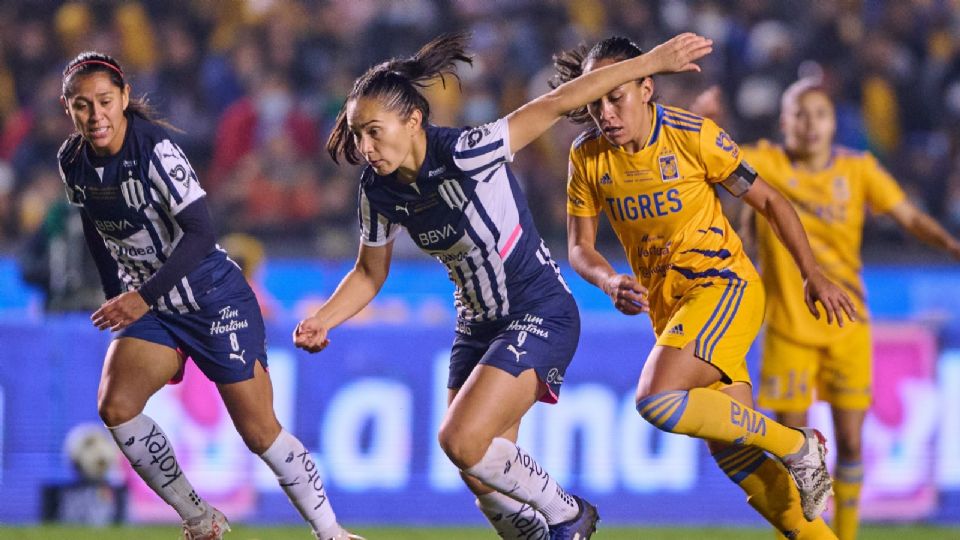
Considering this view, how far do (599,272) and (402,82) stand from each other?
1.15 meters

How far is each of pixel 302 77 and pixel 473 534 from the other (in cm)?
590

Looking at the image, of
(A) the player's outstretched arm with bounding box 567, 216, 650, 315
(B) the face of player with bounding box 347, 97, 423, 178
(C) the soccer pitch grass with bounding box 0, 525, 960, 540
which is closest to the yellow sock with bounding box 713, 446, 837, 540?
(A) the player's outstretched arm with bounding box 567, 216, 650, 315

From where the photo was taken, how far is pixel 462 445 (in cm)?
529

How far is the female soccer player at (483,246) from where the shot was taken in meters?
5.32

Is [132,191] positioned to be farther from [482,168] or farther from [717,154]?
[717,154]

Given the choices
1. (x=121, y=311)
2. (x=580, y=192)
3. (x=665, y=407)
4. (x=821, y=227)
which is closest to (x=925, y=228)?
(x=821, y=227)

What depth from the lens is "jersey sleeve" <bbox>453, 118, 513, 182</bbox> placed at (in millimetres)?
5324

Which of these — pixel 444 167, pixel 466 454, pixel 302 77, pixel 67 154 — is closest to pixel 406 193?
pixel 444 167

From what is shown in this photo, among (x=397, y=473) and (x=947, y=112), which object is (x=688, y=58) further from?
(x=947, y=112)

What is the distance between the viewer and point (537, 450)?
9.02 meters

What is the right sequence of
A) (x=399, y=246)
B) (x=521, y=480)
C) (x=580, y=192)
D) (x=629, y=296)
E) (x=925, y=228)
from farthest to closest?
(x=399, y=246), (x=925, y=228), (x=580, y=192), (x=521, y=480), (x=629, y=296)

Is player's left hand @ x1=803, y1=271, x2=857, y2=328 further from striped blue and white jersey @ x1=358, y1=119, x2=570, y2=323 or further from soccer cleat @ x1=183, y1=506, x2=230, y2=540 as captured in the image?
soccer cleat @ x1=183, y1=506, x2=230, y2=540

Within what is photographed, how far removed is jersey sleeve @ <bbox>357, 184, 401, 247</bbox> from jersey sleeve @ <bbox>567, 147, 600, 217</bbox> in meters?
0.83

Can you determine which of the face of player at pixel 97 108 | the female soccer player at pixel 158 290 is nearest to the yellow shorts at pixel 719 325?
the female soccer player at pixel 158 290
